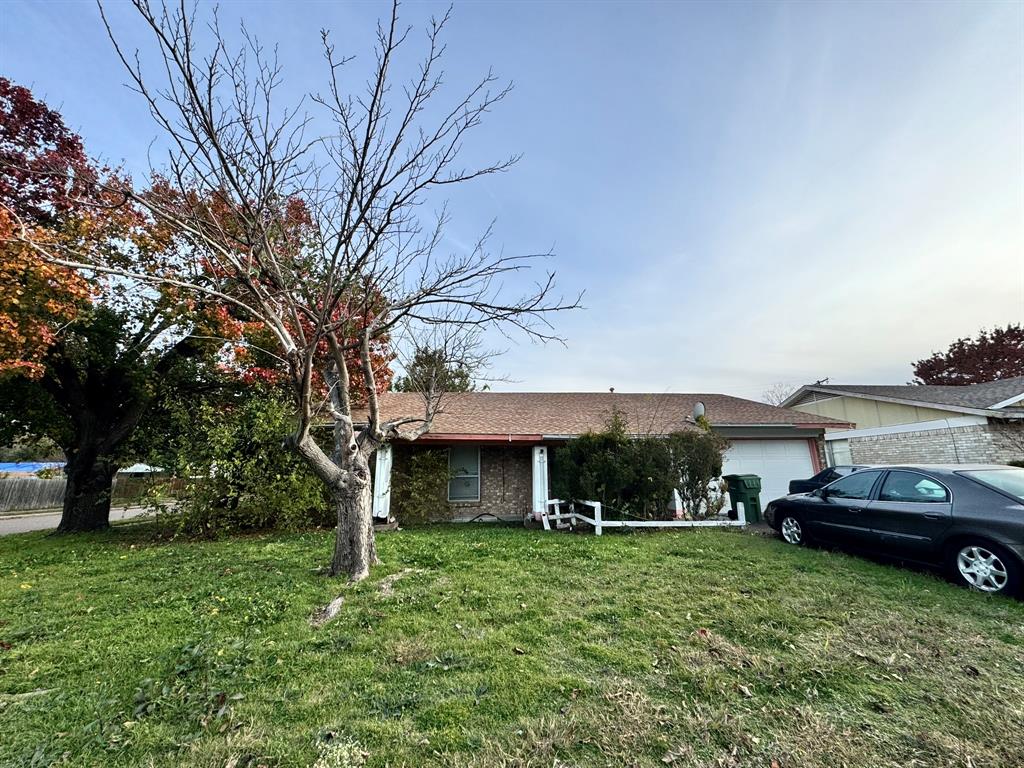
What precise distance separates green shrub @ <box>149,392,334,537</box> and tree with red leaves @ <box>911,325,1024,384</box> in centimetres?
3343

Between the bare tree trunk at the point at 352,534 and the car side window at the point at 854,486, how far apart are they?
23.1ft

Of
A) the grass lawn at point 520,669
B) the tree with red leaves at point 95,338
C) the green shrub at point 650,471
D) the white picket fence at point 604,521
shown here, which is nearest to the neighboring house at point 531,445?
the white picket fence at point 604,521

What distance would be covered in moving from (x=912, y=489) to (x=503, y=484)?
882 centimetres

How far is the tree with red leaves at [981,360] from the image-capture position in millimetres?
23125

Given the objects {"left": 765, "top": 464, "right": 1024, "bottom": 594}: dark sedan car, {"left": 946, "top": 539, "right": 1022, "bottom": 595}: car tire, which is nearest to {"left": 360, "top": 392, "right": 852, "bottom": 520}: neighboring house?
{"left": 765, "top": 464, "right": 1024, "bottom": 594}: dark sedan car

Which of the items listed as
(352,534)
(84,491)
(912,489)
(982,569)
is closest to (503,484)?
(352,534)

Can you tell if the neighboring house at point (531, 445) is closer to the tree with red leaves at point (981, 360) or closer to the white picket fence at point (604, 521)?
the white picket fence at point (604, 521)

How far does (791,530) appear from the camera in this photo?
733 centimetres

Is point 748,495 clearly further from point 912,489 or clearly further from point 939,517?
point 939,517

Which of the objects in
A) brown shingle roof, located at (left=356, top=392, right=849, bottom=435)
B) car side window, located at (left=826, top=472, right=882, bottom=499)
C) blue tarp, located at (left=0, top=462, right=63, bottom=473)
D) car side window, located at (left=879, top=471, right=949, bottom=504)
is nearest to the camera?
car side window, located at (left=879, top=471, right=949, bottom=504)

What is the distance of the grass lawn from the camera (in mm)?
2324

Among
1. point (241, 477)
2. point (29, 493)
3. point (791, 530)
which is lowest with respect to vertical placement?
point (29, 493)

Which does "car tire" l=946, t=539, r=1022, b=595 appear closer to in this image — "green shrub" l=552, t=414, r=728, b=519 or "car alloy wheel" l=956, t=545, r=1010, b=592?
"car alloy wheel" l=956, t=545, r=1010, b=592

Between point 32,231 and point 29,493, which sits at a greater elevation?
point 32,231
